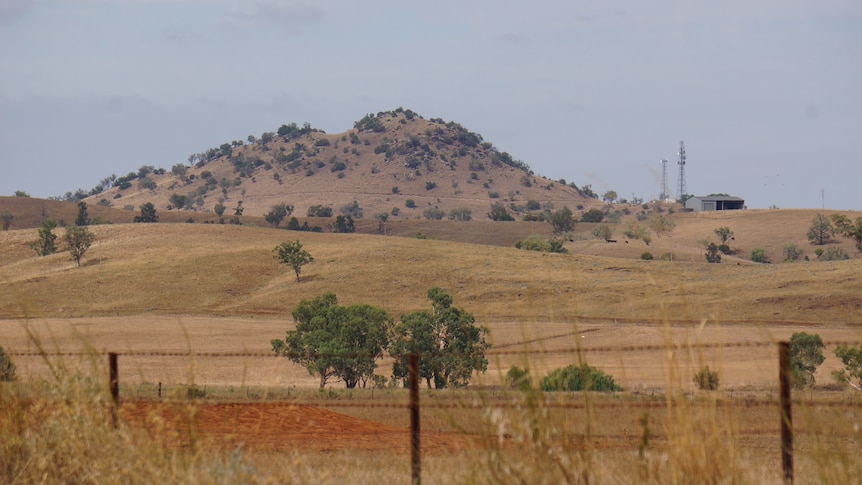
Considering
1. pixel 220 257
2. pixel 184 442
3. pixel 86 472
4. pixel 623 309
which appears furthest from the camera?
pixel 220 257

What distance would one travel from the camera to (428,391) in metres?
21.4

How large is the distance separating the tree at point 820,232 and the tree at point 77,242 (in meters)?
91.0

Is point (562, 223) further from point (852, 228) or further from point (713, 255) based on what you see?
point (852, 228)

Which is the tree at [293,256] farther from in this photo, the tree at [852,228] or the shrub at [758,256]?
the shrub at [758,256]

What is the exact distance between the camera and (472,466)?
6.55 metres

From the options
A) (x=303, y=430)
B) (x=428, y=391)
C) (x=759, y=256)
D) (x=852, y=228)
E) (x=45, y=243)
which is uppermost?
(x=852, y=228)

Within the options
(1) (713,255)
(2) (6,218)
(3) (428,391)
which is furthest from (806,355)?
(2) (6,218)

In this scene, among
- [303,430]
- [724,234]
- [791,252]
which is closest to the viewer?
[303,430]

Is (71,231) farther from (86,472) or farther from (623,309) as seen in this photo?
(86,472)

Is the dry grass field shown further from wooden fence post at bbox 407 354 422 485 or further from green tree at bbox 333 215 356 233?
green tree at bbox 333 215 356 233

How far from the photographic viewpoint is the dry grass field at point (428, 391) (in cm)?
665

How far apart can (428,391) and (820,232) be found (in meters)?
118

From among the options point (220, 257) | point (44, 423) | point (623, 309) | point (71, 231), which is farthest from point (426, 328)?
point (71, 231)

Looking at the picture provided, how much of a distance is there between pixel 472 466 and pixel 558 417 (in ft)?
2.69
